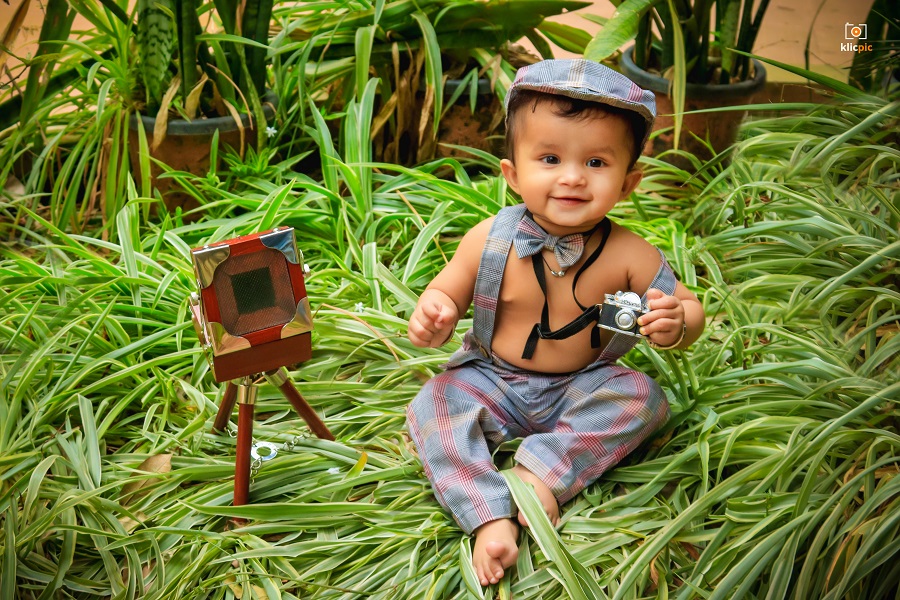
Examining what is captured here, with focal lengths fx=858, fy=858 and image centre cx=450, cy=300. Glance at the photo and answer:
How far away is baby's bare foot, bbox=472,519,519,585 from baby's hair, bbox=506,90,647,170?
1.40 ft

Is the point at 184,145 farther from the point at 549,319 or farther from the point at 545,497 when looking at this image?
the point at 545,497

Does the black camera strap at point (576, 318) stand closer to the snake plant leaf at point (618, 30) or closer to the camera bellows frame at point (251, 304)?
the camera bellows frame at point (251, 304)

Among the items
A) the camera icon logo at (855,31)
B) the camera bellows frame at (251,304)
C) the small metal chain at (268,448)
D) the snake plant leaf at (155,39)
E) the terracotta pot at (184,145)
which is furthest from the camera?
the terracotta pot at (184,145)

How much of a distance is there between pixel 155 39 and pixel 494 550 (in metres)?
1.13

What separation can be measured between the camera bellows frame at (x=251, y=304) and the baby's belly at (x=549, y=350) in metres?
0.26

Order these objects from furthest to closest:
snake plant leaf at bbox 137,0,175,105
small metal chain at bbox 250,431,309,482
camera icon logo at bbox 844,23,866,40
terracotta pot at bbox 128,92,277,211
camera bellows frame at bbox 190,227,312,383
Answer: terracotta pot at bbox 128,92,277,211, snake plant leaf at bbox 137,0,175,105, camera icon logo at bbox 844,23,866,40, small metal chain at bbox 250,431,309,482, camera bellows frame at bbox 190,227,312,383

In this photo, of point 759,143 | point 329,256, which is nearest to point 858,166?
point 759,143

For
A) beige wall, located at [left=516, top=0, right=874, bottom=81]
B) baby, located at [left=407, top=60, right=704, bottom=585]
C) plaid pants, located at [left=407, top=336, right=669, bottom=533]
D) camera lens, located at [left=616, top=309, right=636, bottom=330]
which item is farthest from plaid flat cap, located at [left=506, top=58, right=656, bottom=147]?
beige wall, located at [left=516, top=0, right=874, bottom=81]

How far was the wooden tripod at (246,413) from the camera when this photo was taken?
3.17ft

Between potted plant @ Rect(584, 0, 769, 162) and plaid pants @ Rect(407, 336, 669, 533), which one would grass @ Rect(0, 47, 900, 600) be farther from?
potted plant @ Rect(584, 0, 769, 162)

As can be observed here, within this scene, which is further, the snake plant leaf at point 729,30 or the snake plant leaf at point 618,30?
the snake plant leaf at point 729,30

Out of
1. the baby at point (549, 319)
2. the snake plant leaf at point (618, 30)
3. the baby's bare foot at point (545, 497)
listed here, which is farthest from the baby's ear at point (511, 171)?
the snake plant leaf at point (618, 30)

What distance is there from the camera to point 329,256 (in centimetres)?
152

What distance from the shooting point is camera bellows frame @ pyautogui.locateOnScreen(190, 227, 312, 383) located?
0.87 meters
